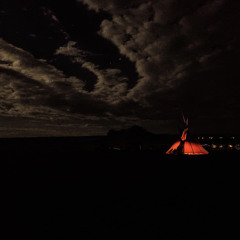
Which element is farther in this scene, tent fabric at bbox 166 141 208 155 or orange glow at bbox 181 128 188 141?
orange glow at bbox 181 128 188 141

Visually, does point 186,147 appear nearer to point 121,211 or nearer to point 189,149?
point 189,149

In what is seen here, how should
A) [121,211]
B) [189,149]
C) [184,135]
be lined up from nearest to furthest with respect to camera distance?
[121,211] < [189,149] < [184,135]

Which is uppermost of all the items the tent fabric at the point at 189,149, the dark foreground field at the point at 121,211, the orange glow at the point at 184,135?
the orange glow at the point at 184,135

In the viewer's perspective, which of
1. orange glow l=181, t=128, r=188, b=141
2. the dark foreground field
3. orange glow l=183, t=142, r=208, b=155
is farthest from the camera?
orange glow l=181, t=128, r=188, b=141

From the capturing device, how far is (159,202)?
12.6 meters

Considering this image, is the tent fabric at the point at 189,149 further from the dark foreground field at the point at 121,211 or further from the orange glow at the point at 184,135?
the dark foreground field at the point at 121,211

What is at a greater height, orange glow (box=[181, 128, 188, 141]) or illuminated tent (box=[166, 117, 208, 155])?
orange glow (box=[181, 128, 188, 141])

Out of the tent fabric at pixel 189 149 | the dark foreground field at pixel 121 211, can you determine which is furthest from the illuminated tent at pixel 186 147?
the dark foreground field at pixel 121 211

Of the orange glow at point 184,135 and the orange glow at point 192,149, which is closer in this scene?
the orange glow at point 192,149

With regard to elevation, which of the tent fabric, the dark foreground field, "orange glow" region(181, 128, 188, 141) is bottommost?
the dark foreground field

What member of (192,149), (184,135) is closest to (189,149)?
(192,149)

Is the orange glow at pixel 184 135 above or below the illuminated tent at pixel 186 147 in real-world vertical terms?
above

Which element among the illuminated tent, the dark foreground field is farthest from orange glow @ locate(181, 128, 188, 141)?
the dark foreground field

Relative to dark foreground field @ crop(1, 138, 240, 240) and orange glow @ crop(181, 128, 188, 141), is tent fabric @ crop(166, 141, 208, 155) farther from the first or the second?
dark foreground field @ crop(1, 138, 240, 240)
